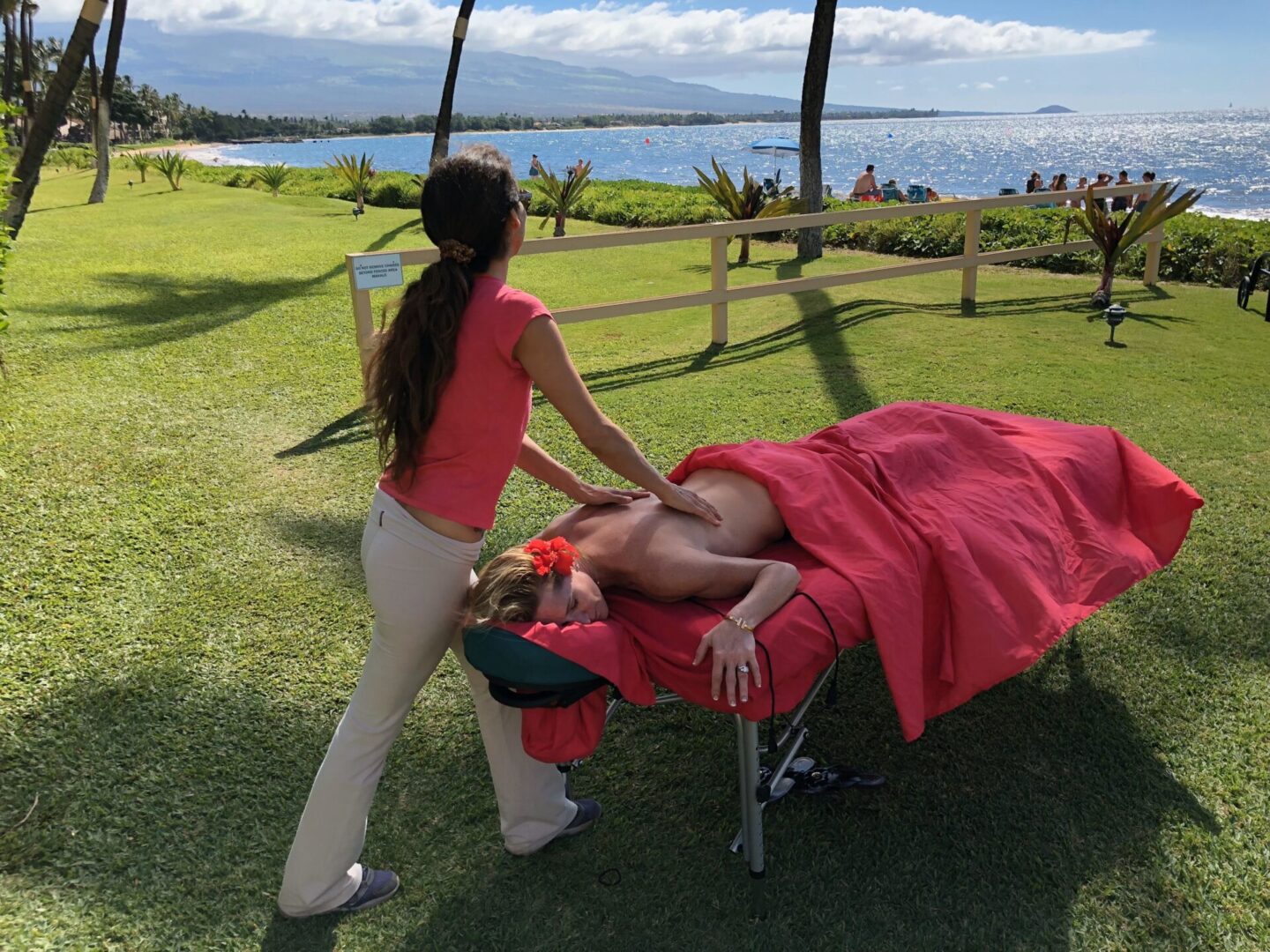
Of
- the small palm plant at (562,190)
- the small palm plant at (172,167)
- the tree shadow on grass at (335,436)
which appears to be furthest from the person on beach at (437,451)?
the small palm plant at (172,167)

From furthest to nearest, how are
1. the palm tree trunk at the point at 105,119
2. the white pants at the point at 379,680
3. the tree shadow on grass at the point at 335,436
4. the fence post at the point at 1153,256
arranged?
1. the palm tree trunk at the point at 105,119
2. the fence post at the point at 1153,256
3. the tree shadow on grass at the point at 335,436
4. the white pants at the point at 379,680

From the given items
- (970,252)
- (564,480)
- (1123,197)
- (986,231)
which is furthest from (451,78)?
(564,480)

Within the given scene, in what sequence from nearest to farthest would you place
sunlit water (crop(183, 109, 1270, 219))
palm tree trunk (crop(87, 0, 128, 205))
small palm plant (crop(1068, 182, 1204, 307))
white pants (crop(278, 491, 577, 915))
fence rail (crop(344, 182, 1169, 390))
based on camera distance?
1. white pants (crop(278, 491, 577, 915))
2. fence rail (crop(344, 182, 1169, 390))
3. small palm plant (crop(1068, 182, 1204, 307))
4. palm tree trunk (crop(87, 0, 128, 205))
5. sunlit water (crop(183, 109, 1270, 219))

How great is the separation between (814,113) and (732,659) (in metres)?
11.0

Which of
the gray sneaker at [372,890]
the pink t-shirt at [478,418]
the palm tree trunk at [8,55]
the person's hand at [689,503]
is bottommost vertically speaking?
the gray sneaker at [372,890]

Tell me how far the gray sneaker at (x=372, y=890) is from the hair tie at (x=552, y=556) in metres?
0.89

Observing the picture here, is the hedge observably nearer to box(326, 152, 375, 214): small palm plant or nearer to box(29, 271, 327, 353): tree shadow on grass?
box(326, 152, 375, 214): small palm plant

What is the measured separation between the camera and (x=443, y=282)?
6.44 ft

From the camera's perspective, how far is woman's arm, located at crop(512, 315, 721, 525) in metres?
1.97

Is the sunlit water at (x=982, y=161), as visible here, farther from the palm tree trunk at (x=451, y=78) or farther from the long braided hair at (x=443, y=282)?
the long braided hair at (x=443, y=282)

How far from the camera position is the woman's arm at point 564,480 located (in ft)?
8.12

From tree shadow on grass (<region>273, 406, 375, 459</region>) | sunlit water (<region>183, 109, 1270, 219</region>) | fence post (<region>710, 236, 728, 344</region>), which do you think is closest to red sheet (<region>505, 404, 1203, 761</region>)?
tree shadow on grass (<region>273, 406, 375, 459</region>)

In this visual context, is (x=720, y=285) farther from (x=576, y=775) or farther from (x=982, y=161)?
(x=982, y=161)

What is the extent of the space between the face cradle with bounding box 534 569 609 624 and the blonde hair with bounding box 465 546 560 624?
0.02 meters
